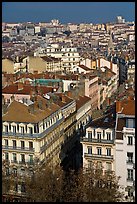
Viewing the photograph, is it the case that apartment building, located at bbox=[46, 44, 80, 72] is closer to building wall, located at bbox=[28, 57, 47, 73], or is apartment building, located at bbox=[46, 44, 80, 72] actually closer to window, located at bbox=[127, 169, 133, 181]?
building wall, located at bbox=[28, 57, 47, 73]

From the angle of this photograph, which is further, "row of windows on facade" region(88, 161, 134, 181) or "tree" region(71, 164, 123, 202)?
"row of windows on facade" region(88, 161, 134, 181)

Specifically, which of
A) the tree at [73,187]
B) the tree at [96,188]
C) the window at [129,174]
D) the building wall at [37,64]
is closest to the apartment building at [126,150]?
the window at [129,174]

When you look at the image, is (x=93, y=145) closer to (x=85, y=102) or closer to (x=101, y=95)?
→ (x=85, y=102)

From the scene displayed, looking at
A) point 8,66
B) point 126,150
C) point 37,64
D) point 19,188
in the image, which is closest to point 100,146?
point 126,150

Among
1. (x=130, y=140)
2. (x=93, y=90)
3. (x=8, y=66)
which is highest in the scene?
(x=8, y=66)

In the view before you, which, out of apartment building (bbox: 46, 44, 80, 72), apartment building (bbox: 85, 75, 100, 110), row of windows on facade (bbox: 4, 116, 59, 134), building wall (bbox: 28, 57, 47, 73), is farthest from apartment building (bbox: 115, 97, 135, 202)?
apartment building (bbox: 46, 44, 80, 72)

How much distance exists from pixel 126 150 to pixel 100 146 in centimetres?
46

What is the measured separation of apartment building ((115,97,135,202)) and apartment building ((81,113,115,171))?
0.10m

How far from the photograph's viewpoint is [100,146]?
629cm

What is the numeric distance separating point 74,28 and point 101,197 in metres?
64.4

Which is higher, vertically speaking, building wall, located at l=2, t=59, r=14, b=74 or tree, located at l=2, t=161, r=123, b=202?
building wall, located at l=2, t=59, r=14, b=74

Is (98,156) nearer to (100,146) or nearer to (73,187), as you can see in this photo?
(100,146)

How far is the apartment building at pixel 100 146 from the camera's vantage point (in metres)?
6.18

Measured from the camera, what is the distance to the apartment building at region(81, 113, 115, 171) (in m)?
6.18
